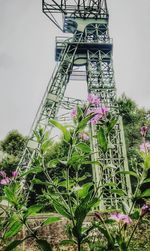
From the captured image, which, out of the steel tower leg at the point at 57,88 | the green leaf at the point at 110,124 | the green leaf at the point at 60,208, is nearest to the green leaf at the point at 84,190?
A: the green leaf at the point at 60,208

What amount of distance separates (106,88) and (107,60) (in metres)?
2.19

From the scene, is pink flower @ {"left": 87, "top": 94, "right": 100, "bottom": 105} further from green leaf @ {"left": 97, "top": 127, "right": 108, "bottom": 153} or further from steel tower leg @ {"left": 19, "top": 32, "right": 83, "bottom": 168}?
steel tower leg @ {"left": 19, "top": 32, "right": 83, "bottom": 168}

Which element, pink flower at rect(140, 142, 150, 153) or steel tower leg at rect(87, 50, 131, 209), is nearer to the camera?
pink flower at rect(140, 142, 150, 153)

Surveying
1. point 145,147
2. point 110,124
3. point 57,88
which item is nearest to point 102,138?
point 110,124

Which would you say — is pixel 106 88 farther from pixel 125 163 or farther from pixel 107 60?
pixel 125 163

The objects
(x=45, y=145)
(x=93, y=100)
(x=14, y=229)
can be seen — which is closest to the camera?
(x=14, y=229)

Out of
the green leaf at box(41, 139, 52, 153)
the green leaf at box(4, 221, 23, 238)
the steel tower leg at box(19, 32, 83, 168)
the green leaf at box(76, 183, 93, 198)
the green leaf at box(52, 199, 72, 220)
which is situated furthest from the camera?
the steel tower leg at box(19, 32, 83, 168)

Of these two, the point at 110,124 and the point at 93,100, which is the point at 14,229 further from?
the point at 93,100

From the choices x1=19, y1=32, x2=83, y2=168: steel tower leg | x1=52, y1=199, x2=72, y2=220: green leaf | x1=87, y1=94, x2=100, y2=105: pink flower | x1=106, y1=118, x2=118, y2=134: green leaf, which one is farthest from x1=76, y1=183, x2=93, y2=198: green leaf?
x1=19, y1=32, x2=83, y2=168: steel tower leg

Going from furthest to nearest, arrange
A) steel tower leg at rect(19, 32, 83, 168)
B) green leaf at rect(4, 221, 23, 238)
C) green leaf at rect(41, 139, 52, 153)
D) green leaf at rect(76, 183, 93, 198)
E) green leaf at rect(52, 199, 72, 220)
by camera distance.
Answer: steel tower leg at rect(19, 32, 83, 168)
green leaf at rect(41, 139, 52, 153)
green leaf at rect(76, 183, 93, 198)
green leaf at rect(4, 221, 23, 238)
green leaf at rect(52, 199, 72, 220)

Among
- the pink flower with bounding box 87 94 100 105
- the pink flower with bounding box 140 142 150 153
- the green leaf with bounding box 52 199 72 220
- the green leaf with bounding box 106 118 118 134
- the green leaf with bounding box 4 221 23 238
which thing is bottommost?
the green leaf with bounding box 4 221 23 238

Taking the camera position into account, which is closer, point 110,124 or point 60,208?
point 60,208

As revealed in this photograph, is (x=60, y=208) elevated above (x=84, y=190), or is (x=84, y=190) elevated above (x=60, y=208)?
(x=84, y=190)

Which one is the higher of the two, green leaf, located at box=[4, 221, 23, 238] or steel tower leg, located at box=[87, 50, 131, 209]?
steel tower leg, located at box=[87, 50, 131, 209]
